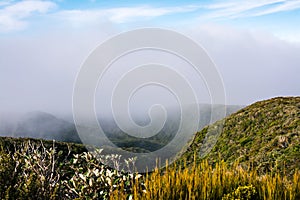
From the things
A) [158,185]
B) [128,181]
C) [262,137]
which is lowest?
[158,185]

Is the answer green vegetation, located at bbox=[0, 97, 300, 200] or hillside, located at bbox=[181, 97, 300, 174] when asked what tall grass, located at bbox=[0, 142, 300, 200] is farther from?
hillside, located at bbox=[181, 97, 300, 174]

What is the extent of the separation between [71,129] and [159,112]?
75147mm

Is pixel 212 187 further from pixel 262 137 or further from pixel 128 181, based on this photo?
pixel 262 137

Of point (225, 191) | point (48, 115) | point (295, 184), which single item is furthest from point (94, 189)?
point (48, 115)

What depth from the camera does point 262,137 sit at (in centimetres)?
2428

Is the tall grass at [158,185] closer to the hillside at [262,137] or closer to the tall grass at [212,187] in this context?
the tall grass at [212,187]

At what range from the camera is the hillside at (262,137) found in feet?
65.0

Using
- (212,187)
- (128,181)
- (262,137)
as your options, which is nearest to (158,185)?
(212,187)

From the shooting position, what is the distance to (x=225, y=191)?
24.4ft

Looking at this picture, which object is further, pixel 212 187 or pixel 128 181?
pixel 128 181

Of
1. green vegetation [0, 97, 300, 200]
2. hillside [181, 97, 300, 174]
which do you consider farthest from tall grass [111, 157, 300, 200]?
hillside [181, 97, 300, 174]

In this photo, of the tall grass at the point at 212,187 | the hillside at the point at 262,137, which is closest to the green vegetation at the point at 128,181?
the tall grass at the point at 212,187

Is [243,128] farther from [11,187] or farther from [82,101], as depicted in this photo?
[11,187]

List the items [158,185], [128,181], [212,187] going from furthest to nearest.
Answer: [128,181]
[212,187]
[158,185]
